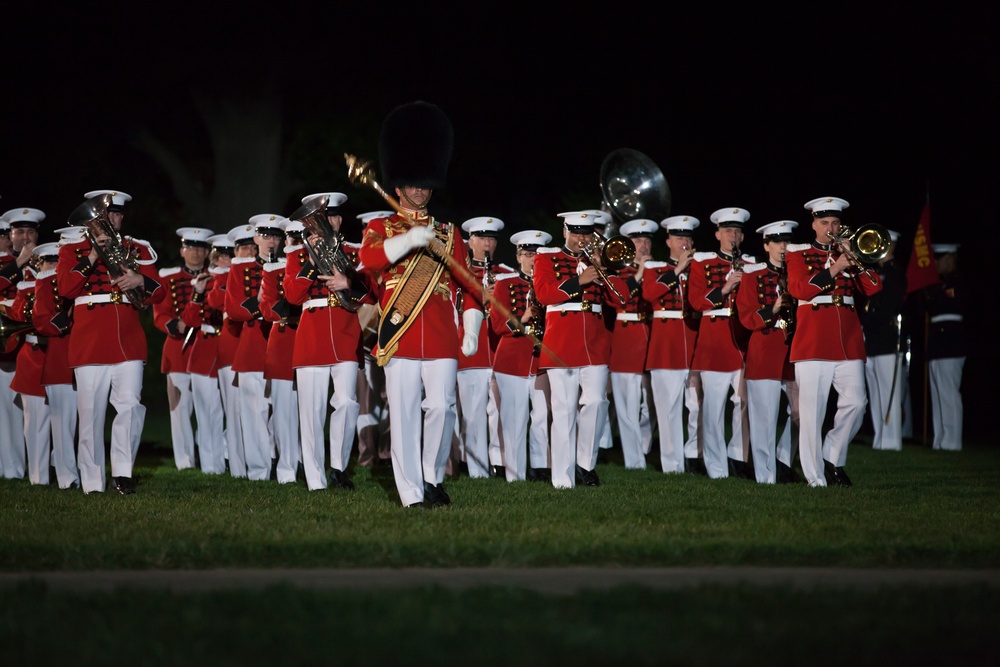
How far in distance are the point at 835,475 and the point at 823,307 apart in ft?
4.47

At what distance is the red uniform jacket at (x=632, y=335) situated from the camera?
44.2 feet

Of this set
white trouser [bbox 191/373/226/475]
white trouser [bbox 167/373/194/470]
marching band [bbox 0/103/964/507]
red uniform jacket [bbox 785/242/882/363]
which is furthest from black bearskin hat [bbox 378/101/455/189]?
white trouser [bbox 167/373/194/470]

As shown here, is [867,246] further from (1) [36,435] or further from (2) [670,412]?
A: (1) [36,435]

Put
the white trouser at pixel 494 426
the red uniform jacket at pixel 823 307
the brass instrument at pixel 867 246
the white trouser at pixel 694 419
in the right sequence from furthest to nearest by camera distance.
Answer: the white trouser at pixel 694 419 < the white trouser at pixel 494 426 < the red uniform jacket at pixel 823 307 < the brass instrument at pixel 867 246

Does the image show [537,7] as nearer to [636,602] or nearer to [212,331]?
[212,331]

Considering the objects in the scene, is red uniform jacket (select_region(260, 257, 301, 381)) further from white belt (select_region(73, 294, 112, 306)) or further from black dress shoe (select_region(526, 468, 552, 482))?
black dress shoe (select_region(526, 468, 552, 482))

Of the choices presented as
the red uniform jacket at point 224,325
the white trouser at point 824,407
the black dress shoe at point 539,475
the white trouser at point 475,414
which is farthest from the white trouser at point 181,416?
the white trouser at point 824,407

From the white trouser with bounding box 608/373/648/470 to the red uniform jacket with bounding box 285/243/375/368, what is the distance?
10.1ft

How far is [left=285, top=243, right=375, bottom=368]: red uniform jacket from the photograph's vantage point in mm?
11289

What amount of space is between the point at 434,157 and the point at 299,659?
5.18m

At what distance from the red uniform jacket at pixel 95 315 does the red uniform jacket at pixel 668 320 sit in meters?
4.68

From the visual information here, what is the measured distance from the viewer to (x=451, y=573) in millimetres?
7047

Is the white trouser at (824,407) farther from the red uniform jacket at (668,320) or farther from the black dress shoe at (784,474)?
the red uniform jacket at (668,320)

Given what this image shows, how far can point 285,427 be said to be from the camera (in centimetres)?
1210
